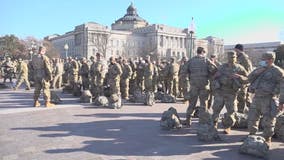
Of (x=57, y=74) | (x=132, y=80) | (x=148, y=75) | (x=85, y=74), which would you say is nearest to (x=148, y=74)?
(x=148, y=75)

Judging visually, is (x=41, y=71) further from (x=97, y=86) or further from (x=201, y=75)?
(x=201, y=75)

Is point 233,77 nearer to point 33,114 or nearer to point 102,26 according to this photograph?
point 33,114

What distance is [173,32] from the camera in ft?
440

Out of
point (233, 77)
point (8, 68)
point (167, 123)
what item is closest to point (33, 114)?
point (167, 123)

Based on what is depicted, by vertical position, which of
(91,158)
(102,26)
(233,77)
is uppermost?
(102,26)

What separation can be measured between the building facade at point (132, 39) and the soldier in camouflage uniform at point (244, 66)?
91076 millimetres

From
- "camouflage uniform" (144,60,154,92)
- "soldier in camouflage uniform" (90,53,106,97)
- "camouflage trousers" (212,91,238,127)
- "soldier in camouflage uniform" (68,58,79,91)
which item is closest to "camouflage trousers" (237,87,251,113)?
"camouflage trousers" (212,91,238,127)

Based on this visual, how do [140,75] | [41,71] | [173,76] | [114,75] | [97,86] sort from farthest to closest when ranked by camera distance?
[140,75] < [173,76] < [97,86] < [114,75] < [41,71]

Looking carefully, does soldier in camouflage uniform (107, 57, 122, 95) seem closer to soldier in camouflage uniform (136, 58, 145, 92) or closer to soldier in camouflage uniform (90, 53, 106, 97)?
soldier in camouflage uniform (90, 53, 106, 97)

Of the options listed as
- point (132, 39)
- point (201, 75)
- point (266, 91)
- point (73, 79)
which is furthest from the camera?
point (132, 39)

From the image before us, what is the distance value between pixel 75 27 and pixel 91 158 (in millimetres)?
119695

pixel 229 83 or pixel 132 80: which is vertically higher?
pixel 132 80

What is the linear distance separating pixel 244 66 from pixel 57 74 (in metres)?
14.2

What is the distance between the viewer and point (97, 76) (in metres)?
15.5
